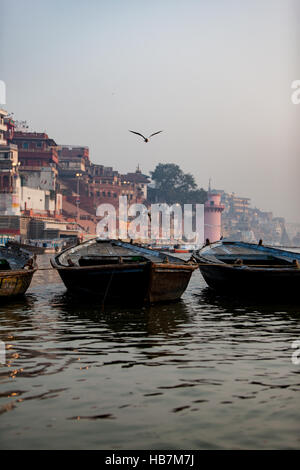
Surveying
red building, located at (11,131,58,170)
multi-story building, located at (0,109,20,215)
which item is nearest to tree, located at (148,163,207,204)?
red building, located at (11,131,58,170)

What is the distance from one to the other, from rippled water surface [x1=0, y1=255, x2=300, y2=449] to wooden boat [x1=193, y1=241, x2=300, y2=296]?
8.93 ft

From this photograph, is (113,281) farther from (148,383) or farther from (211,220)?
(211,220)

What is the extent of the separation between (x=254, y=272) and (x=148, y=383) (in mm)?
8778

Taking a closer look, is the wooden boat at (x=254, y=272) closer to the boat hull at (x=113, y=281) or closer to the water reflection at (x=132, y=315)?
the water reflection at (x=132, y=315)

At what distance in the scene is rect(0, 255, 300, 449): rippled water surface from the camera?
482cm

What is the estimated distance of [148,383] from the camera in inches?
256

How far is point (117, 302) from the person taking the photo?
1420 cm

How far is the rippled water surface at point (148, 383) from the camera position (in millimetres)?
4824

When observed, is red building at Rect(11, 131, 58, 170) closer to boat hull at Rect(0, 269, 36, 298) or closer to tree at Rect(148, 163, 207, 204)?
tree at Rect(148, 163, 207, 204)

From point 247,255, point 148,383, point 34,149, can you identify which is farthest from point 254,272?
point 34,149

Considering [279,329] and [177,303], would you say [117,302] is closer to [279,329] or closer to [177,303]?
[177,303]

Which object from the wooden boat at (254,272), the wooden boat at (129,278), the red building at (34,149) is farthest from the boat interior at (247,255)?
the red building at (34,149)
